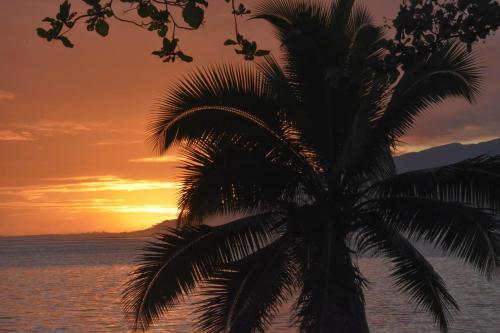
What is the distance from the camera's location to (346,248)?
16.4 metres

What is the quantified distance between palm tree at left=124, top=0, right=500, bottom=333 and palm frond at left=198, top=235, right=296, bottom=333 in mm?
27

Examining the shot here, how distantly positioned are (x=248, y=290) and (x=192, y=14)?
11.4 metres

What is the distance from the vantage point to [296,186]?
16.8 m

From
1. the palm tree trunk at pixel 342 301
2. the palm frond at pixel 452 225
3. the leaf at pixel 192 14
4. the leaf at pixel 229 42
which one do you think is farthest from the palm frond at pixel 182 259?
the leaf at pixel 192 14

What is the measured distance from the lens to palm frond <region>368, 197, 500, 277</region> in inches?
576

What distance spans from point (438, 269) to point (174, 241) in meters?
84.6

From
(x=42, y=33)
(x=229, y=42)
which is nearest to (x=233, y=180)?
(x=229, y=42)

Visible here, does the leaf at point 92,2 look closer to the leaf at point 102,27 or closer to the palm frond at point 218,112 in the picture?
the leaf at point 102,27

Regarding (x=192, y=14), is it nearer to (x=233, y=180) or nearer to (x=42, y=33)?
(x=42, y=33)

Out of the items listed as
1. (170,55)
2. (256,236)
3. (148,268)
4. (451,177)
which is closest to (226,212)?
(256,236)

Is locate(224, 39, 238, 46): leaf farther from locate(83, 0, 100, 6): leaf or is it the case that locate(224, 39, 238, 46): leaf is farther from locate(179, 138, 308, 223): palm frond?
locate(179, 138, 308, 223): palm frond

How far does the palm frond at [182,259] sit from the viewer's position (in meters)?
16.2

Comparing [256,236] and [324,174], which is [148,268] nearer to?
[256,236]

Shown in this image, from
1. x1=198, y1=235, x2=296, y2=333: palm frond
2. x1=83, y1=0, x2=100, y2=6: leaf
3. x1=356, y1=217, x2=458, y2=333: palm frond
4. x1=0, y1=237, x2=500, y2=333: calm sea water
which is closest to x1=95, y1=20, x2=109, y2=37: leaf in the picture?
x1=83, y1=0, x2=100, y2=6: leaf
